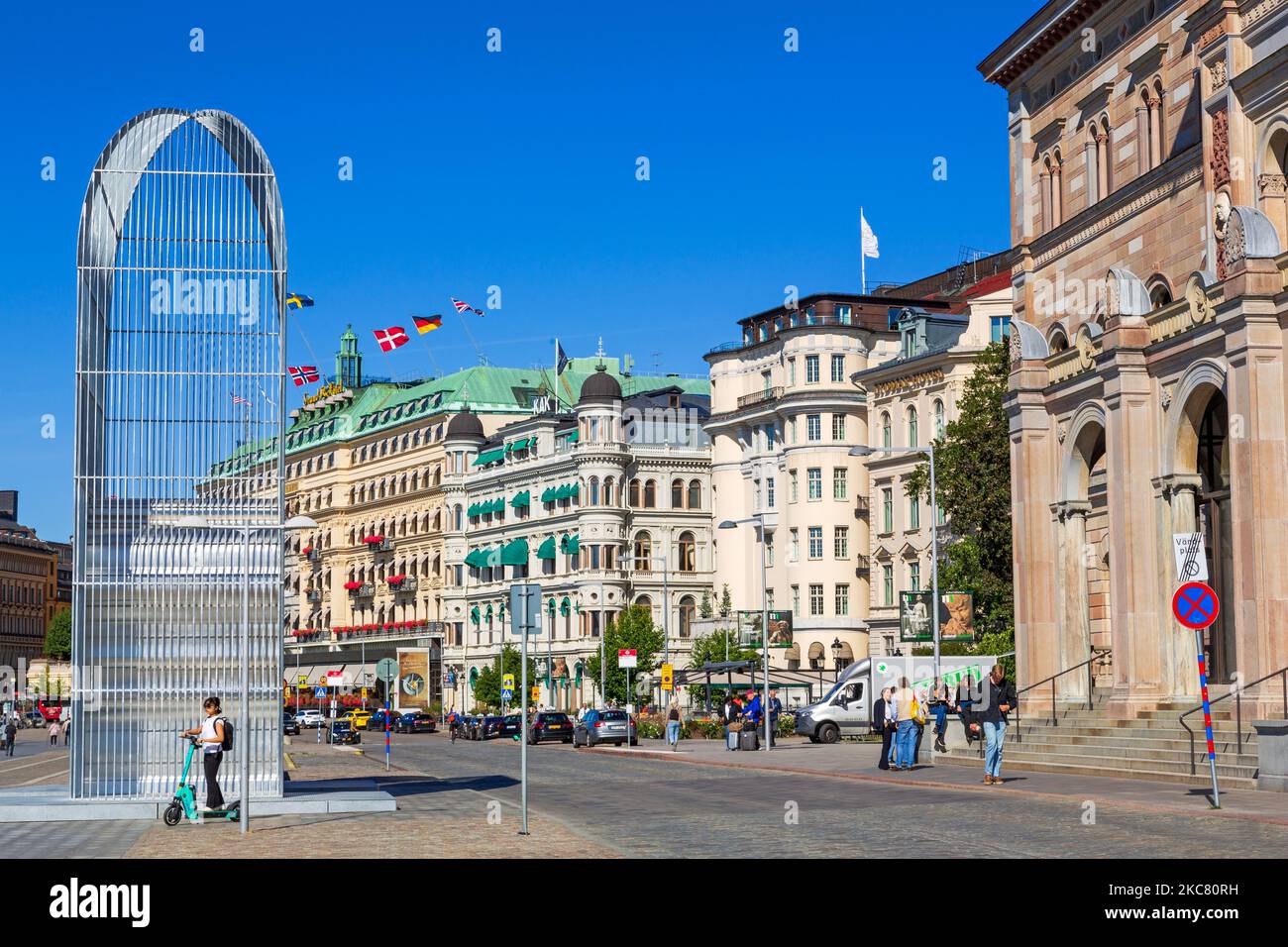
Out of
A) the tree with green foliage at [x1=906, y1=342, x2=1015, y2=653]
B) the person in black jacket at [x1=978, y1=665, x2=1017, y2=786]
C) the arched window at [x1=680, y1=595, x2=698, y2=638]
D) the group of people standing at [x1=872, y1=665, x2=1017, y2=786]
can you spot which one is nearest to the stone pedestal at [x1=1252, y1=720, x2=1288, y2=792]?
the person in black jacket at [x1=978, y1=665, x2=1017, y2=786]

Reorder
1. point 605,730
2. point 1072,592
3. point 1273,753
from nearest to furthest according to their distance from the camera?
point 1273,753 → point 1072,592 → point 605,730

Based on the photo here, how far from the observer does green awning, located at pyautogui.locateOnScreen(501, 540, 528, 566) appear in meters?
→ 115

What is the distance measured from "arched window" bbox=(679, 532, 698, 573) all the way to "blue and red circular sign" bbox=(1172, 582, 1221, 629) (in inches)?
3463

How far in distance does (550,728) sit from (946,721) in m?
33.9

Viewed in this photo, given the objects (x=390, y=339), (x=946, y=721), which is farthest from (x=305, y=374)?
(x=946, y=721)

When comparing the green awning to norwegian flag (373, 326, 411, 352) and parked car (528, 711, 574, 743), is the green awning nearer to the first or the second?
norwegian flag (373, 326, 411, 352)

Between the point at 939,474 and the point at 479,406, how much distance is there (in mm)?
74273

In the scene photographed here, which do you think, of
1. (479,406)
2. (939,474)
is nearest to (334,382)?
(479,406)

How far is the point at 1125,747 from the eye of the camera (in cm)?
3422

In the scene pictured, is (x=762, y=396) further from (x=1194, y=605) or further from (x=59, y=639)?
(x=59, y=639)
